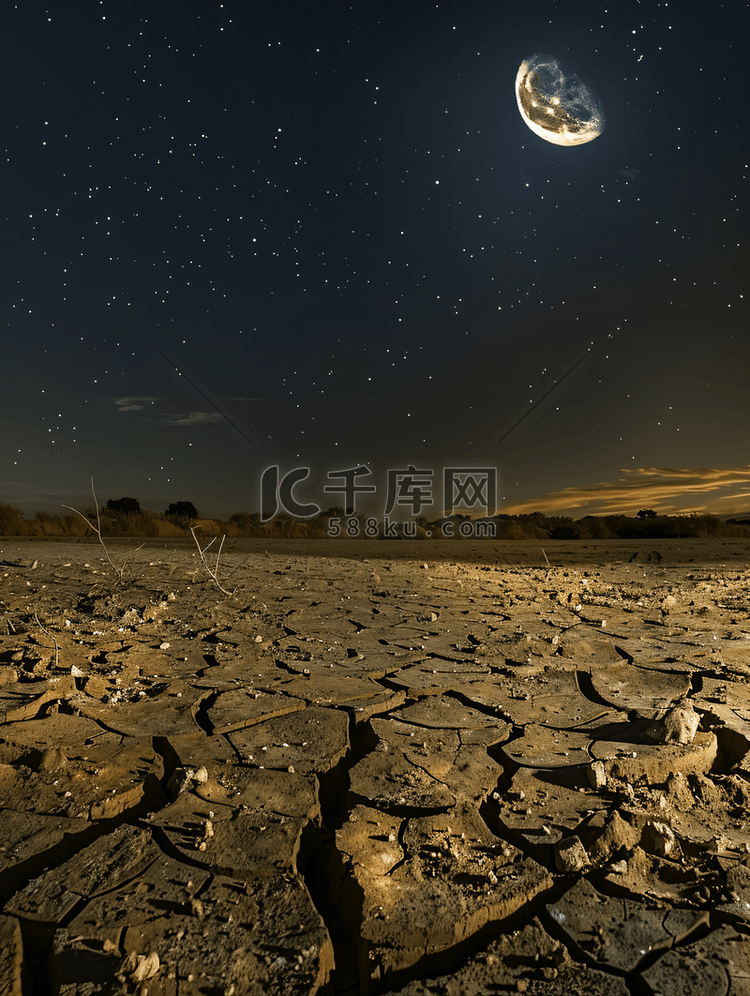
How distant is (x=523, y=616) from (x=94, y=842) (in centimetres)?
→ 354

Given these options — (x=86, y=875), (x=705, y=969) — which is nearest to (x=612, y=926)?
(x=705, y=969)

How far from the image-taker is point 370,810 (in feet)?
5.67

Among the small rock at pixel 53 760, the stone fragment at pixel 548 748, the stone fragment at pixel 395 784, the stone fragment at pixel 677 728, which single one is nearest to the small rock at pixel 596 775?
the stone fragment at pixel 548 748

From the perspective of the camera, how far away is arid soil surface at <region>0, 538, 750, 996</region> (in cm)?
120

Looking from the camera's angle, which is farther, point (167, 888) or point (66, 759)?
point (66, 759)

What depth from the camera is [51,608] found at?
4.12 meters

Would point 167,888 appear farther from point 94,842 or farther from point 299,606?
point 299,606

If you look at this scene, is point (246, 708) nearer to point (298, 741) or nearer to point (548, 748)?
point (298, 741)

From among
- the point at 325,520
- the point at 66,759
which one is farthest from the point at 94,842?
the point at 325,520

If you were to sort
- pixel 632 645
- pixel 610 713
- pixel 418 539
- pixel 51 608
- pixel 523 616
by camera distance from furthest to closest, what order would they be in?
1. pixel 418 539
2. pixel 523 616
3. pixel 51 608
4. pixel 632 645
5. pixel 610 713

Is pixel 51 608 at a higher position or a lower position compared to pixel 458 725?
higher

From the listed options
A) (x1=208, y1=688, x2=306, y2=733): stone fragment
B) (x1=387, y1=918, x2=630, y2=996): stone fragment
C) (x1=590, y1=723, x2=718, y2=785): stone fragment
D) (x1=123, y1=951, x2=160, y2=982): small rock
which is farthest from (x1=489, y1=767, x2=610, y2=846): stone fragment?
(x1=208, y1=688, x2=306, y2=733): stone fragment

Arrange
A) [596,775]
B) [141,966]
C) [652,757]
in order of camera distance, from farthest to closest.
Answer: [652,757] < [596,775] < [141,966]

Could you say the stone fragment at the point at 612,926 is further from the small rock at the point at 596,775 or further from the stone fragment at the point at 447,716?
the stone fragment at the point at 447,716
